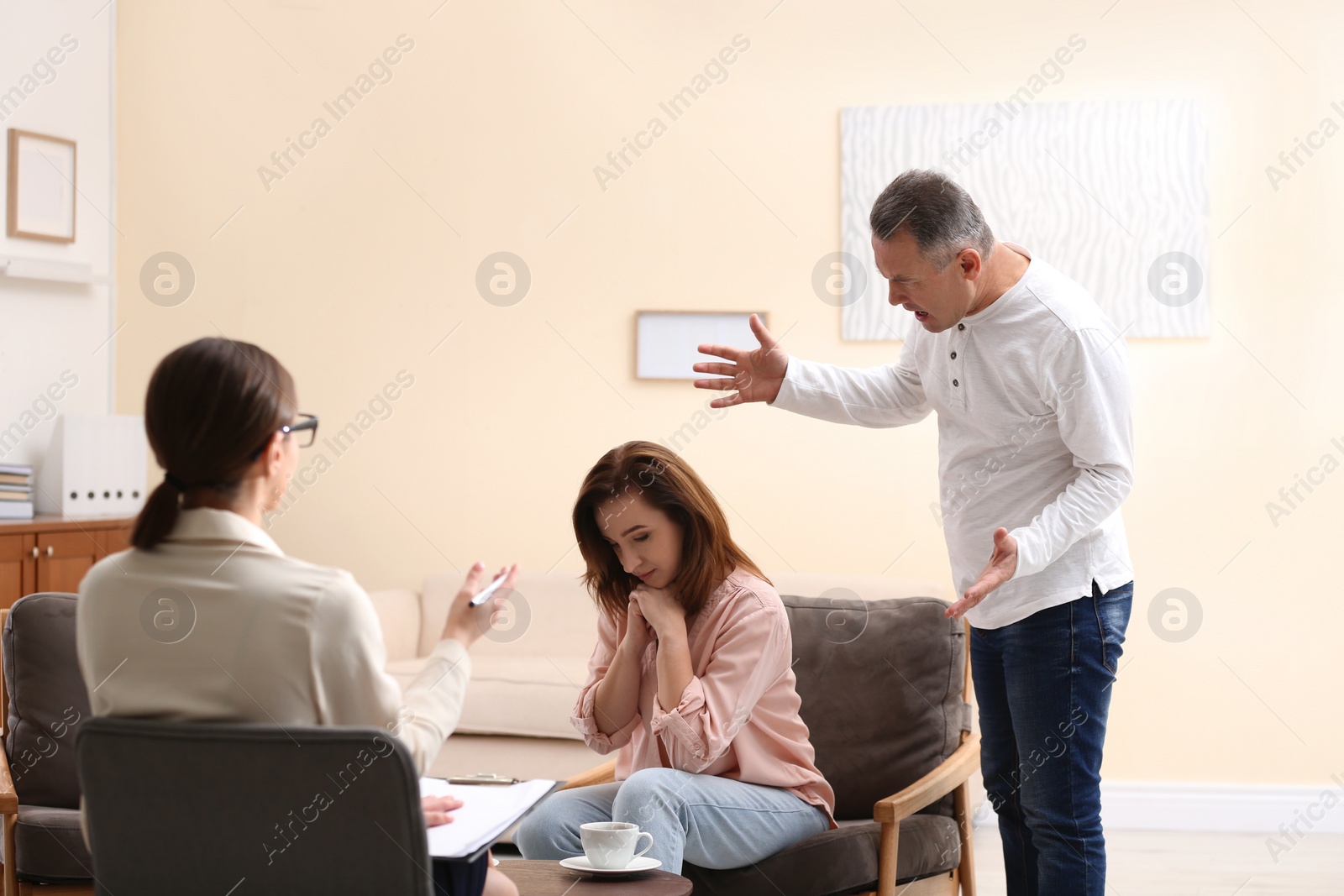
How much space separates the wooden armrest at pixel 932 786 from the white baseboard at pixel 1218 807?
155cm

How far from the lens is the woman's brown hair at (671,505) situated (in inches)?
77.9

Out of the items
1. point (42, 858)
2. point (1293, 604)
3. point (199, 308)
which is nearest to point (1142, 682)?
point (1293, 604)

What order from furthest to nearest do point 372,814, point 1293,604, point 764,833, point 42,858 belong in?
point 1293,604
point 42,858
point 764,833
point 372,814

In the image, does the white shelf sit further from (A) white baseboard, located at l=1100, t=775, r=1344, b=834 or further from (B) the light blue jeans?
(A) white baseboard, located at l=1100, t=775, r=1344, b=834

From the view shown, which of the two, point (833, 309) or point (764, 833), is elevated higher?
point (833, 309)

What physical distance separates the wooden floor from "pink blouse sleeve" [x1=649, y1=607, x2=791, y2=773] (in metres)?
1.55

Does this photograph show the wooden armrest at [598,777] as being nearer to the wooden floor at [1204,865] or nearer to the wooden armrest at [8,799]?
the wooden armrest at [8,799]

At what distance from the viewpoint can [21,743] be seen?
2350 mm

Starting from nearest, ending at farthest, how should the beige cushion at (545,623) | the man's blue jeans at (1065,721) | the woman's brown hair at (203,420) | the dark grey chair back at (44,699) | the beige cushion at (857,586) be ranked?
the woman's brown hair at (203,420)
the man's blue jeans at (1065,721)
the dark grey chair back at (44,699)
the beige cushion at (857,586)
the beige cushion at (545,623)

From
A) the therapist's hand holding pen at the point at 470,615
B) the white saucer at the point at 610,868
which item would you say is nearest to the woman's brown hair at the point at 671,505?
the white saucer at the point at 610,868

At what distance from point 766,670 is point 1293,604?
2540mm

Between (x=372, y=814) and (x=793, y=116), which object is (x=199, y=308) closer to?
(x=793, y=116)

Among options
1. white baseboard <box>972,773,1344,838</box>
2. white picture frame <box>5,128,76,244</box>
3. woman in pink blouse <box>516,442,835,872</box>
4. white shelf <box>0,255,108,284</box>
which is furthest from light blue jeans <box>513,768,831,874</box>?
white picture frame <box>5,128,76,244</box>

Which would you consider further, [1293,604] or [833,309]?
[833,309]
